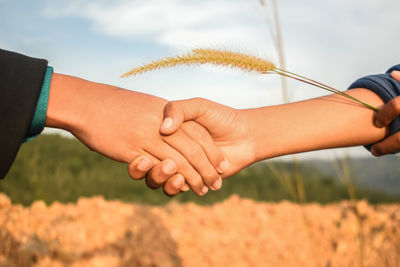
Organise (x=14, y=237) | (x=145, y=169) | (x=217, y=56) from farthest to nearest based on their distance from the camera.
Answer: (x=14, y=237) → (x=145, y=169) → (x=217, y=56)

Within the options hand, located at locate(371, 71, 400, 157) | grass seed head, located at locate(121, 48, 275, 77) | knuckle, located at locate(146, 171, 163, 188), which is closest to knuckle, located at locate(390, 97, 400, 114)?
hand, located at locate(371, 71, 400, 157)

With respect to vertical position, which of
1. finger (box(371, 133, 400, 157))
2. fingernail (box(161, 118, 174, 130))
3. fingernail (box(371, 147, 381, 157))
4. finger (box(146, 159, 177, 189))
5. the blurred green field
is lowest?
the blurred green field

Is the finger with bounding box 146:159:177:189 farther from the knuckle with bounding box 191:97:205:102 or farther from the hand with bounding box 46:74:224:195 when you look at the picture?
the knuckle with bounding box 191:97:205:102

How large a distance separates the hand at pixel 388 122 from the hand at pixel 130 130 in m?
0.66

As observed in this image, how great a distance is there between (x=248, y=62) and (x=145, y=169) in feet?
2.23

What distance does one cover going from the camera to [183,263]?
248 centimetres

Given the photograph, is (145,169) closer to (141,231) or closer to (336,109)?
(336,109)

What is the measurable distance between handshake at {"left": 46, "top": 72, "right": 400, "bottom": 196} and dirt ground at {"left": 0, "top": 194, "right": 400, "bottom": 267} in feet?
2.03

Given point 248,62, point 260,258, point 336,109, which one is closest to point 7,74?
point 248,62

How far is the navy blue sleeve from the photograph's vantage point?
1519 mm

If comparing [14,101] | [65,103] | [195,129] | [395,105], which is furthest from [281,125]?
[14,101]

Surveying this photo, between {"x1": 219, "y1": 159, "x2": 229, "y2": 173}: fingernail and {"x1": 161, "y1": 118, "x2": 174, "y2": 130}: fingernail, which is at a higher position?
{"x1": 161, "y1": 118, "x2": 174, "y2": 130}: fingernail

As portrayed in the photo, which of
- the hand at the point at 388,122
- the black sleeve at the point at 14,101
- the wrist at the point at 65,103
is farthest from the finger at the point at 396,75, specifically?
the black sleeve at the point at 14,101

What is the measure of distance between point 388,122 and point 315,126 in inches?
11.6
